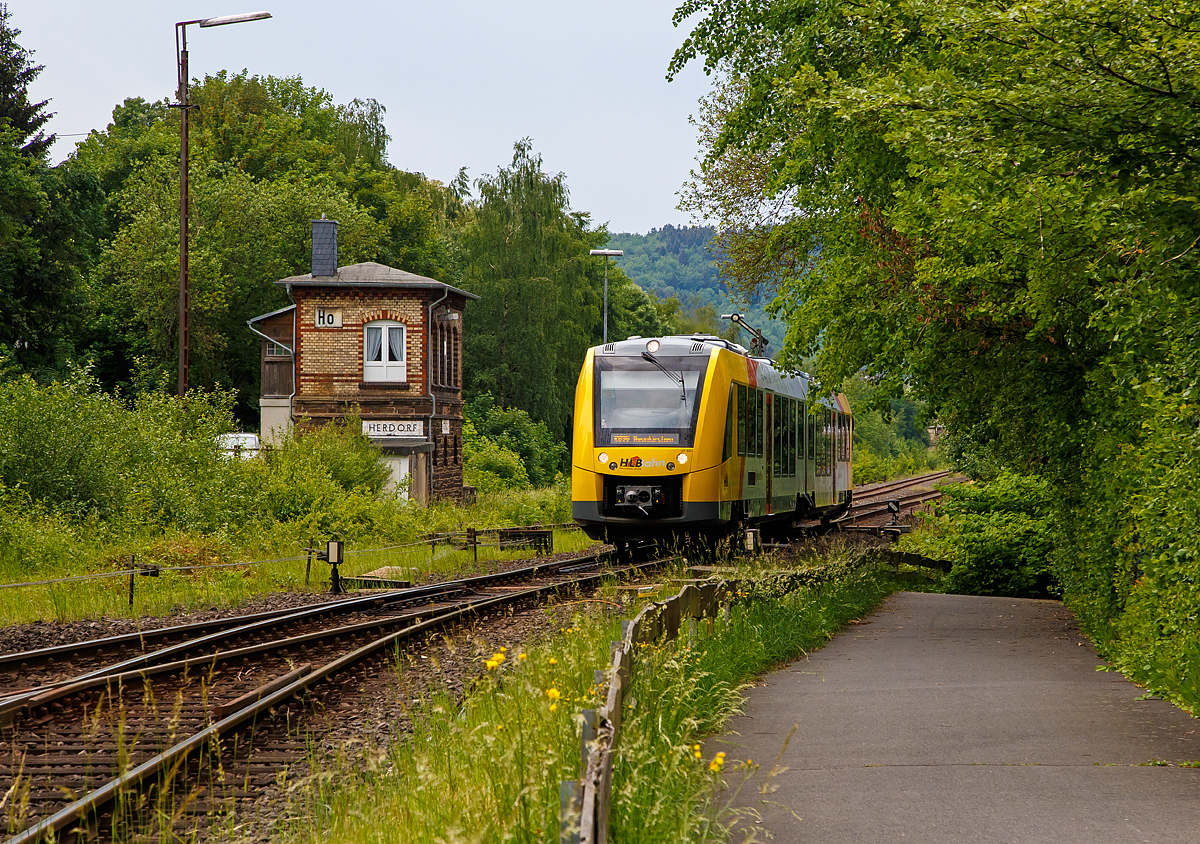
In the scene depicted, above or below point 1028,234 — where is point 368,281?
above

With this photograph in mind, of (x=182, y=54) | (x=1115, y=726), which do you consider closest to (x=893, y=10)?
(x=1115, y=726)

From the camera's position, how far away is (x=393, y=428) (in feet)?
123

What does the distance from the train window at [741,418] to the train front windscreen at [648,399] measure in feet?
4.34

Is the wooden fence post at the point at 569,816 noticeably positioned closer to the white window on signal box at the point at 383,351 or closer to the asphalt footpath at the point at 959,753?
the asphalt footpath at the point at 959,753

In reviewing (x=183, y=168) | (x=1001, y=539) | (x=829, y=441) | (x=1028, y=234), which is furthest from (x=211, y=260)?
(x=1028, y=234)

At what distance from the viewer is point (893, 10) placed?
465 inches

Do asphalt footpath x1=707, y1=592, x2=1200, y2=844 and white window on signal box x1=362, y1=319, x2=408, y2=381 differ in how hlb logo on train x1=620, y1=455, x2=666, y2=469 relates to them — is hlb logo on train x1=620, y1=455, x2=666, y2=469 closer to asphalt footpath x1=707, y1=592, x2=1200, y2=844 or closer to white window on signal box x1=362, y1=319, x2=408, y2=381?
asphalt footpath x1=707, y1=592, x2=1200, y2=844

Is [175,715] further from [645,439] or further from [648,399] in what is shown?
[648,399]

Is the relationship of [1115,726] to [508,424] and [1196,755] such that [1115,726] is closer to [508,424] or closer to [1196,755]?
[1196,755]

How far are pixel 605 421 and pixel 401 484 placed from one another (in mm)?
11210

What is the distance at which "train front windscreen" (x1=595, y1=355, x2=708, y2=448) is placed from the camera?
19188 millimetres

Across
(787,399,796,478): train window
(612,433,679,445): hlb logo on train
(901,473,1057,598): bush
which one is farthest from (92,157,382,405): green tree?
(901,473,1057,598): bush

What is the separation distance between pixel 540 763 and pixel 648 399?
14.2 meters

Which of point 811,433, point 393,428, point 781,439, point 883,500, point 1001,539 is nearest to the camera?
point 1001,539
